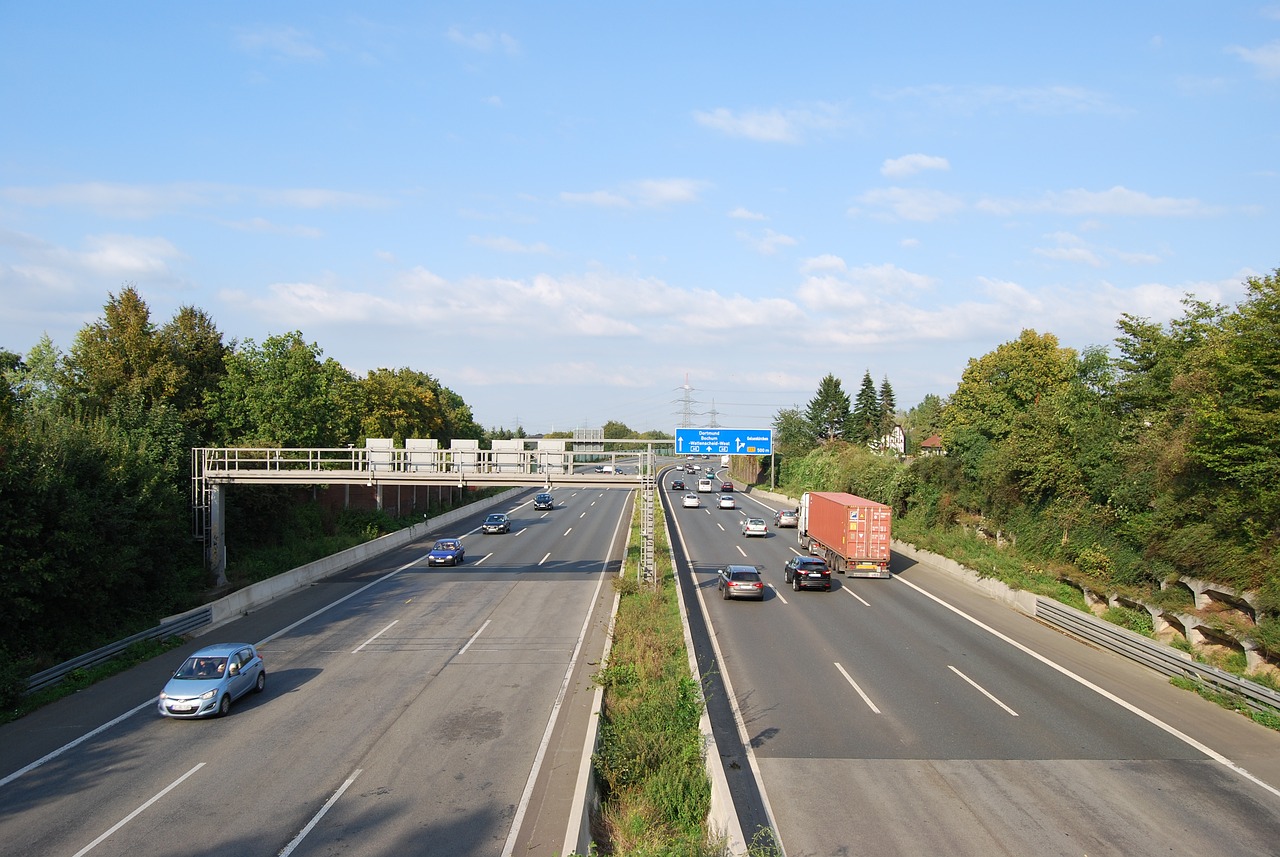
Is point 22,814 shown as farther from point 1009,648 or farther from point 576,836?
point 1009,648

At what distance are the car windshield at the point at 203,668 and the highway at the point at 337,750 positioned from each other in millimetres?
985

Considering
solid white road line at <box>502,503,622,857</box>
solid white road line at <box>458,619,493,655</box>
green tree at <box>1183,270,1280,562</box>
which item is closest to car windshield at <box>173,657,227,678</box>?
solid white road line at <box>458,619,493,655</box>

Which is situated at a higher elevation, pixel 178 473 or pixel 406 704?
pixel 178 473

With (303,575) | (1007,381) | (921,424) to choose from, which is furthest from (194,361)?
(921,424)

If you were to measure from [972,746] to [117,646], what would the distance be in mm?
22021

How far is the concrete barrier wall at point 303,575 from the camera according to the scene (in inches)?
1107

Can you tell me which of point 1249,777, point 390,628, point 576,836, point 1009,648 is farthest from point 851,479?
point 576,836

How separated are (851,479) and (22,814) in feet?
188

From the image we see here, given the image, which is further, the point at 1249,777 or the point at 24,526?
the point at 24,526

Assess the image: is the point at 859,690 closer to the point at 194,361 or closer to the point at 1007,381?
the point at 194,361

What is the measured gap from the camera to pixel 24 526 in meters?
20.9

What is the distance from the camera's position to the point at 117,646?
22625mm

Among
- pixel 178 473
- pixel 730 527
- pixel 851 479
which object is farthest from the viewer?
pixel 851 479

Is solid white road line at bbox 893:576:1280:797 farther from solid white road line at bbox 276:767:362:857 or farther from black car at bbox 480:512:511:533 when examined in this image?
black car at bbox 480:512:511:533
